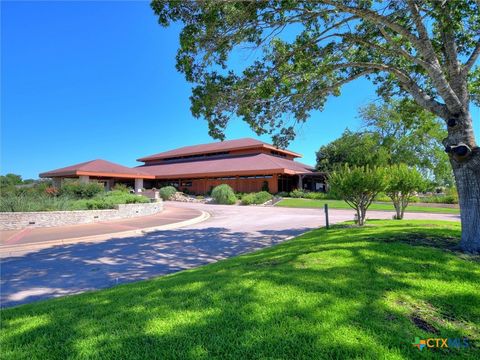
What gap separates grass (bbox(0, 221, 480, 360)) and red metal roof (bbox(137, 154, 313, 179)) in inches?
1160

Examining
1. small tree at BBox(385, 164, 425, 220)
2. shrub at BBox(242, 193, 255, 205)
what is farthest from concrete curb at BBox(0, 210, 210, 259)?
shrub at BBox(242, 193, 255, 205)

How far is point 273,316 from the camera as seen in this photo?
10.1ft

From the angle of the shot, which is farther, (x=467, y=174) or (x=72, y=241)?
(x=72, y=241)

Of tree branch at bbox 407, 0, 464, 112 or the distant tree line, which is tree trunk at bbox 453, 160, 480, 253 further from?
the distant tree line

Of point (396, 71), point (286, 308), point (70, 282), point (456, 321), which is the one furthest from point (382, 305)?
point (396, 71)

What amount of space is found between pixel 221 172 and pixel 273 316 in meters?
35.4

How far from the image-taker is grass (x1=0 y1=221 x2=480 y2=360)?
257 cm

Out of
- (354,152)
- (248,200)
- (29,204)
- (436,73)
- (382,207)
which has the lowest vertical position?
(382,207)

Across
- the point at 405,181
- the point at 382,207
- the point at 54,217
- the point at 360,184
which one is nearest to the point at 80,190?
the point at 54,217

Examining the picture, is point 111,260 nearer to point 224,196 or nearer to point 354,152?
point 224,196

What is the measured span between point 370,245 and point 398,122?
33.3 meters

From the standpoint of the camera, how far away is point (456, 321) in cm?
307

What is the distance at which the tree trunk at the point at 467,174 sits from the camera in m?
5.64

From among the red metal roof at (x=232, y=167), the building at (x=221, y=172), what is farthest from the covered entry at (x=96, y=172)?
the red metal roof at (x=232, y=167)
